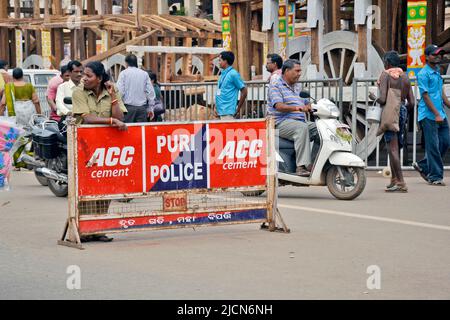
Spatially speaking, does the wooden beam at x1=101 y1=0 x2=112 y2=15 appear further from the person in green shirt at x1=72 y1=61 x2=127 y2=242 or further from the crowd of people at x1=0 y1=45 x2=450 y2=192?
the person in green shirt at x1=72 y1=61 x2=127 y2=242

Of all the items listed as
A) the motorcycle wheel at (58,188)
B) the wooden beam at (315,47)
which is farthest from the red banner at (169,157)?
the wooden beam at (315,47)

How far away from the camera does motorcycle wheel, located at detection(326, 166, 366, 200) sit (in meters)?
13.0

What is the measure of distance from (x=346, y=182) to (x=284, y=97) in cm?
127

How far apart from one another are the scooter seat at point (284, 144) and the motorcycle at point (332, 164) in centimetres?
17

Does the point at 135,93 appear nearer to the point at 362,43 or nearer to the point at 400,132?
the point at 400,132

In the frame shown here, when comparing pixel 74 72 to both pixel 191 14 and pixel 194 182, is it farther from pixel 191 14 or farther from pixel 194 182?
pixel 191 14

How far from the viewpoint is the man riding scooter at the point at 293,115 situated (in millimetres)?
13406

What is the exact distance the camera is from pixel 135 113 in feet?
51.9

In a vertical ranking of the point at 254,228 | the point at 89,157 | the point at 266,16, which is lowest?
the point at 254,228

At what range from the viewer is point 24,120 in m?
18.0

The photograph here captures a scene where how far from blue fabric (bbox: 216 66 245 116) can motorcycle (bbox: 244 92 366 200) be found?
2.37 meters

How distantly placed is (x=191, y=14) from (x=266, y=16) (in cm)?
1598

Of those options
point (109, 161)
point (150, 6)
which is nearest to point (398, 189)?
point (109, 161)
